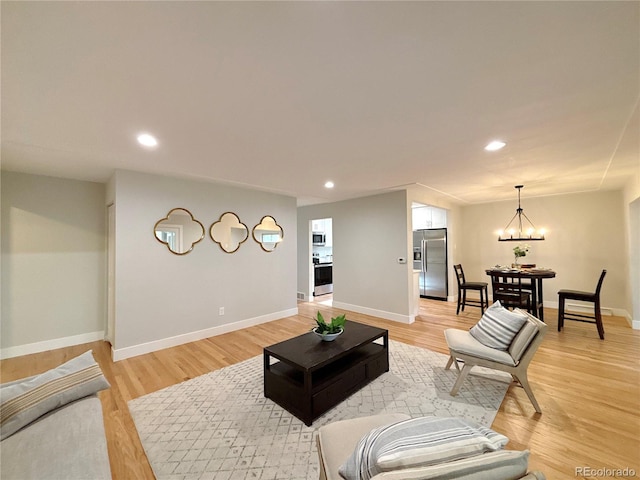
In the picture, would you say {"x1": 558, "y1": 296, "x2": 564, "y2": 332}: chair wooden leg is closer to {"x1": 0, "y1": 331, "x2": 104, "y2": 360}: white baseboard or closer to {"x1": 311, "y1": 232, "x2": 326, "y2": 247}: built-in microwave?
{"x1": 311, "y1": 232, "x2": 326, "y2": 247}: built-in microwave

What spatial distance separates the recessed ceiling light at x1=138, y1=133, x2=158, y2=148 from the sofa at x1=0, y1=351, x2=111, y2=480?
1807 millimetres

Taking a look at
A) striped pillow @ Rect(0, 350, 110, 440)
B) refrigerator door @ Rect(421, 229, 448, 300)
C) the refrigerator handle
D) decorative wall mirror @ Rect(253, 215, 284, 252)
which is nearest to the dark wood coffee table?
striped pillow @ Rect(0, 350, 110, 440)

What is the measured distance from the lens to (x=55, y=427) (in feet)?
4.17

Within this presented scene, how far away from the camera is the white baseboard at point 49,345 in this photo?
3.27m

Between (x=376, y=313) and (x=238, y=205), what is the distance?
326 centimetres

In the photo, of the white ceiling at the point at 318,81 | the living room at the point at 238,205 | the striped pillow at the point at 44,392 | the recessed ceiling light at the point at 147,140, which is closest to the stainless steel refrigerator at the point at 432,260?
the living room at the point at 238,205

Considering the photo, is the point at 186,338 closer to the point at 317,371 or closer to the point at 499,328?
the point at 317,371

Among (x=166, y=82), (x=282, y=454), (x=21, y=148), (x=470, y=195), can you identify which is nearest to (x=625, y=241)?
(x=470, y=195)

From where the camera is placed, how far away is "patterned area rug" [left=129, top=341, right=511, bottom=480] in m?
1.66

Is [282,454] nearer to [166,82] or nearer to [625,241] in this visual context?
[166,82]

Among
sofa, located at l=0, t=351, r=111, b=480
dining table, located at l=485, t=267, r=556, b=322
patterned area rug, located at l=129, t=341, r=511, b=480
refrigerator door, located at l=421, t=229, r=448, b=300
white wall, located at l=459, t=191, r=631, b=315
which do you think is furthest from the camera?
refrigerator door, located at l=421, t=229, r=448, b=300

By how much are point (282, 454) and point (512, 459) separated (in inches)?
60.4

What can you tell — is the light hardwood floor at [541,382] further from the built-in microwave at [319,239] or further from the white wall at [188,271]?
the built-in microwave at [319,239]

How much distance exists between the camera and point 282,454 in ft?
5.68
